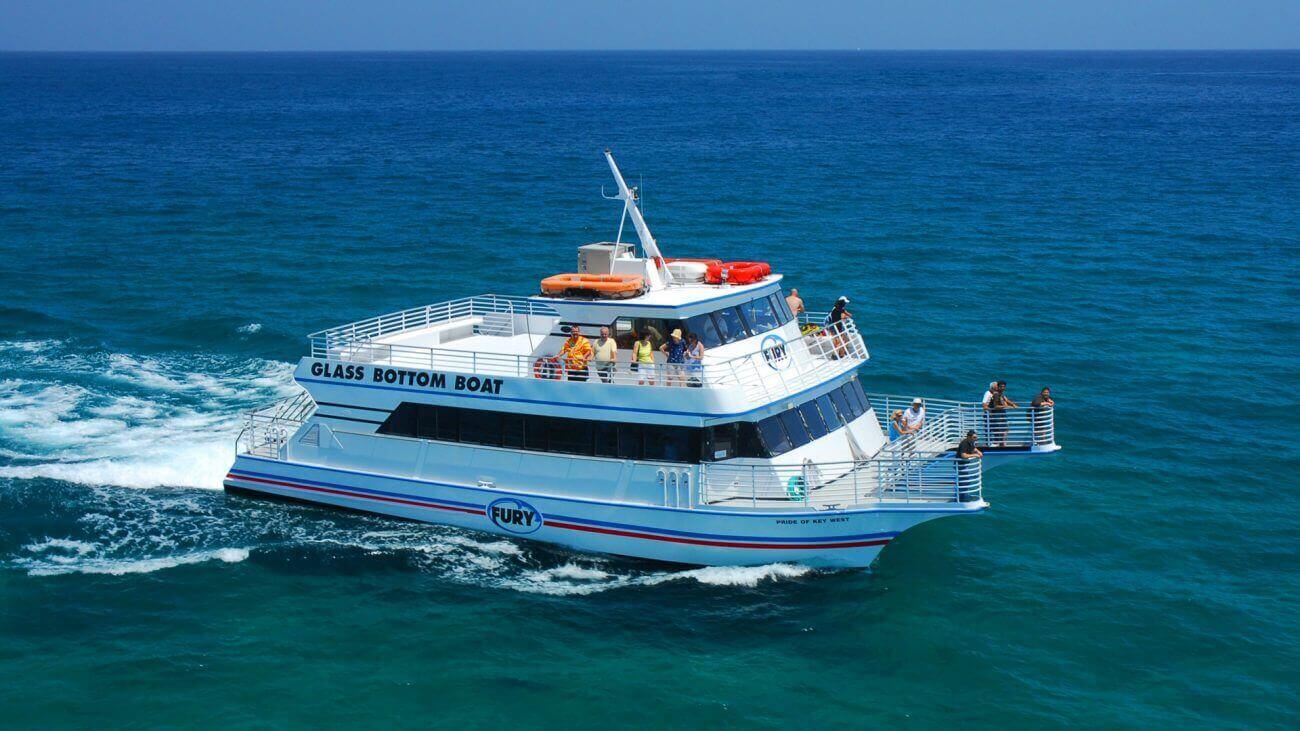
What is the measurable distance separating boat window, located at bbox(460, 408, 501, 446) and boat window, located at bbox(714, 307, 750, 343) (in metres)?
4.77

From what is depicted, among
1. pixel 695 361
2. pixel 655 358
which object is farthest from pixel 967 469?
pixel 655 358

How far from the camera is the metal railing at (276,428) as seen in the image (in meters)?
27.0

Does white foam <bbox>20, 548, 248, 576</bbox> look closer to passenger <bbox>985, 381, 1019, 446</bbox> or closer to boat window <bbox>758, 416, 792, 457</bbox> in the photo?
boat window <bbox>758, 416, 792, 457</bbox>

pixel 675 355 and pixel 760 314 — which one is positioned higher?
pixel 760 314

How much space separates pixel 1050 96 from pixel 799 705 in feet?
488

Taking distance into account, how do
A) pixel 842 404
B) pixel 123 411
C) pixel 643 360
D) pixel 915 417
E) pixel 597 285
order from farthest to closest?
pixel 123 411 < pixel 842 404 < pixel 915 417 < pixel 597 285 < pixel 643 360

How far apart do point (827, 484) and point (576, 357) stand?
5.39 metres

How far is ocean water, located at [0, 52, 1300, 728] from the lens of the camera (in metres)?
20.2

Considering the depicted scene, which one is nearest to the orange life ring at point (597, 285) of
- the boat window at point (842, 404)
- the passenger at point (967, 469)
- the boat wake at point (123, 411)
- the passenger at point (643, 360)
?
the passenger at point (643, 360)

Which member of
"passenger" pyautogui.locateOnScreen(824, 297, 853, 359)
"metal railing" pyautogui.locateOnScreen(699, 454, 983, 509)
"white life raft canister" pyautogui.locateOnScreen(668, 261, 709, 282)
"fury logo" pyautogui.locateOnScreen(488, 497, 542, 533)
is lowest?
"fury logo" pyautogui.locateOnScreen(488, 497, 542, 533)

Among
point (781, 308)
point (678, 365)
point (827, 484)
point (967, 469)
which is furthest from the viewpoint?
point (781, 308)

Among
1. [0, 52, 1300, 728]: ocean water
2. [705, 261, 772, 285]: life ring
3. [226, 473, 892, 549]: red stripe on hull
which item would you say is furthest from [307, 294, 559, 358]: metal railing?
[0, 52, 1300, 728]: ocean water

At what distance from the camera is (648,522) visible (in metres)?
23.8

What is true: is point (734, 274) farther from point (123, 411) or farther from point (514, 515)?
point (123, 411)
